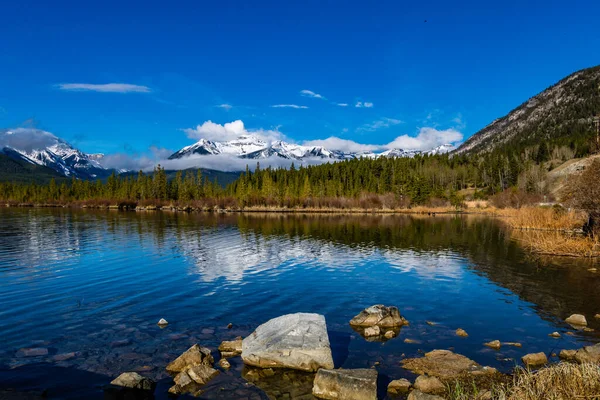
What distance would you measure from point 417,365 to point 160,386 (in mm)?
9819

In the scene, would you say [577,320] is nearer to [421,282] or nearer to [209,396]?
[421,282]

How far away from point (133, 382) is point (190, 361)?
242cm

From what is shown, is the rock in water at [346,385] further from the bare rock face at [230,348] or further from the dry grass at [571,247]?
the dry grass at [571,247]

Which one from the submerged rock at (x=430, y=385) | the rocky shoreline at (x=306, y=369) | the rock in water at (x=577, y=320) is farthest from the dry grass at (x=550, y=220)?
the submerged rock at (x=430, y=385)

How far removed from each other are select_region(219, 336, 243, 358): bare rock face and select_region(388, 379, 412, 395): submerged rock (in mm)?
6673

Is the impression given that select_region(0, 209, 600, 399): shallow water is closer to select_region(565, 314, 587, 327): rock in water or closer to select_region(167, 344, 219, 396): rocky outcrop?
select_region(167, 344, 219, 396): rocky outcrop

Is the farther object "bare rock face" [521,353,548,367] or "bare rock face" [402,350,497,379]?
"bare rock face" [521,353,548,367]

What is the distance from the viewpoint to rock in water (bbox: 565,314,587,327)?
68.2 ft

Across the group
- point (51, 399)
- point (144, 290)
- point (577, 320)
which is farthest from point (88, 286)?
point (577, 320)

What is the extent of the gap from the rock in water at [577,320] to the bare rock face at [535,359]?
6.47 m

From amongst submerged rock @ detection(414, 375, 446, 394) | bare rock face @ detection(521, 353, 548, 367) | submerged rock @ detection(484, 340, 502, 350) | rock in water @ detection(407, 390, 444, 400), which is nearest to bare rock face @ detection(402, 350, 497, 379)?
submerged rock @ detection(414, 375, 446, 394)

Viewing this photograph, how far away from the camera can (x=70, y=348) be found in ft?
58.0

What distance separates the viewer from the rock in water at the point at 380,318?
20734mm

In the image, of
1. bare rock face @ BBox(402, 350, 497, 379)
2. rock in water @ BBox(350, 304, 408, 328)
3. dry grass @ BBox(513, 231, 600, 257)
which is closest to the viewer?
bare rock face @ BBox(402, 350, 497, 379)
